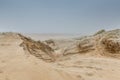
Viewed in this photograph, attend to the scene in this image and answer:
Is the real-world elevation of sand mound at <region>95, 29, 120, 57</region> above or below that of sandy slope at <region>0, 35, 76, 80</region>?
above

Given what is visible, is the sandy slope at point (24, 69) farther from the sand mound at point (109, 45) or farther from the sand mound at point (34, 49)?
the sand mound at point (109, 45)

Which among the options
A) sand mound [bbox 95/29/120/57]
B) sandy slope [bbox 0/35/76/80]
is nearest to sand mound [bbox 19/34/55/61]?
sandy slope [bbox 0/35/76/80]

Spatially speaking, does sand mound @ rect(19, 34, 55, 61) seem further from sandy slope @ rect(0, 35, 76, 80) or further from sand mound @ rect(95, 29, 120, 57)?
sand mound @ rect(95, 29, 120, 57)

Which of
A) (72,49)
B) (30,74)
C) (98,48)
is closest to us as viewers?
(30,74)

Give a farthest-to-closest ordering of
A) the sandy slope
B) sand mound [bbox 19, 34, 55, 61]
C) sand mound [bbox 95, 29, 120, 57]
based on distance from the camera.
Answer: sand mound [bbox 95, 29, 120, 57] < sand mound [bbox 19, 34, 55, 61] < the sandy slope

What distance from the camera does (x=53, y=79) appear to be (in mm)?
5629

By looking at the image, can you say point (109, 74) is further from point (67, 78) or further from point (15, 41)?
point (15, 41)

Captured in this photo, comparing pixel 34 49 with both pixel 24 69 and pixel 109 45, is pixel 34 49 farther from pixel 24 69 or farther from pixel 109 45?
pixel 109 45

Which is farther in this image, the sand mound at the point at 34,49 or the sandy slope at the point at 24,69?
the sand mound at the point at 34,49

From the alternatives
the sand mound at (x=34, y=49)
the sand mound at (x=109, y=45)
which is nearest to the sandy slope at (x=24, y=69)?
the sand mound at (x=34, y=49)

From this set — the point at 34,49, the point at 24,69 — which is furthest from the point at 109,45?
the point at 24,69

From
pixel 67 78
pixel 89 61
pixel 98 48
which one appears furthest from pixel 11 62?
pixel 98 48

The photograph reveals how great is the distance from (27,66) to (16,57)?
0.69 meters

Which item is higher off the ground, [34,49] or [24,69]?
[34,49]
